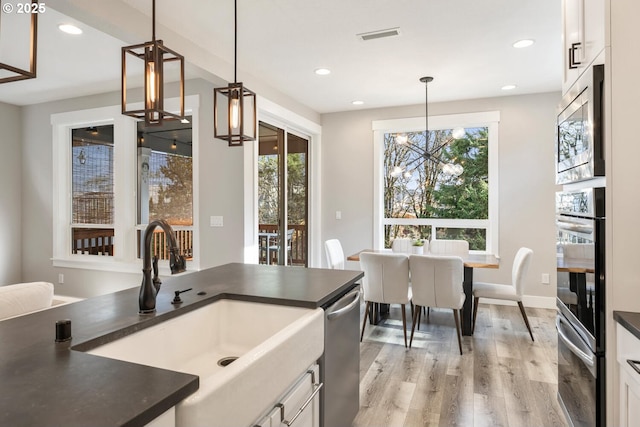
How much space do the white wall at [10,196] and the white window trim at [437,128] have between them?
16.3 ft

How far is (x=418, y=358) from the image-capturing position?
3129 mm

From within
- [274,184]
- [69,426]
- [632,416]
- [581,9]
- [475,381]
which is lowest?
[475,381]

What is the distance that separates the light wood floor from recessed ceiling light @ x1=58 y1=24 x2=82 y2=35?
351 centimetres

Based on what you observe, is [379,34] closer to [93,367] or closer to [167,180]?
[167,180]

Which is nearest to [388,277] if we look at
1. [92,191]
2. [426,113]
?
[426,113]

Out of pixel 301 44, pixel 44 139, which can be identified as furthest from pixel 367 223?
pixel 44 139

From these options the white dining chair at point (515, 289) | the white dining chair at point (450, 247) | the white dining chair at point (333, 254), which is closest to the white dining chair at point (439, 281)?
the white dining chair at point (515, 289)

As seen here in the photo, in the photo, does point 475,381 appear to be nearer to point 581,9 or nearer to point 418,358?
point 418,358

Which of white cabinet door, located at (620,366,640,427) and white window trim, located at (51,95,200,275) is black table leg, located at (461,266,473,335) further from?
white window trim, located at (51,95,200,275)

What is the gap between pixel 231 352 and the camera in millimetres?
1633

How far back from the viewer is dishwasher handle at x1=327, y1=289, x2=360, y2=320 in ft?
5.34

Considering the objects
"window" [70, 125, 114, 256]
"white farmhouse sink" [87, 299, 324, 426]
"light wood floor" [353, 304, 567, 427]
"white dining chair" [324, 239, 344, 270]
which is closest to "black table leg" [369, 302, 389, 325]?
"light wood floor" [353, 304, 567, 427]

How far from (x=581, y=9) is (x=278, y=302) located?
6.25 feet

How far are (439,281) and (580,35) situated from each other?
214 centimetres
